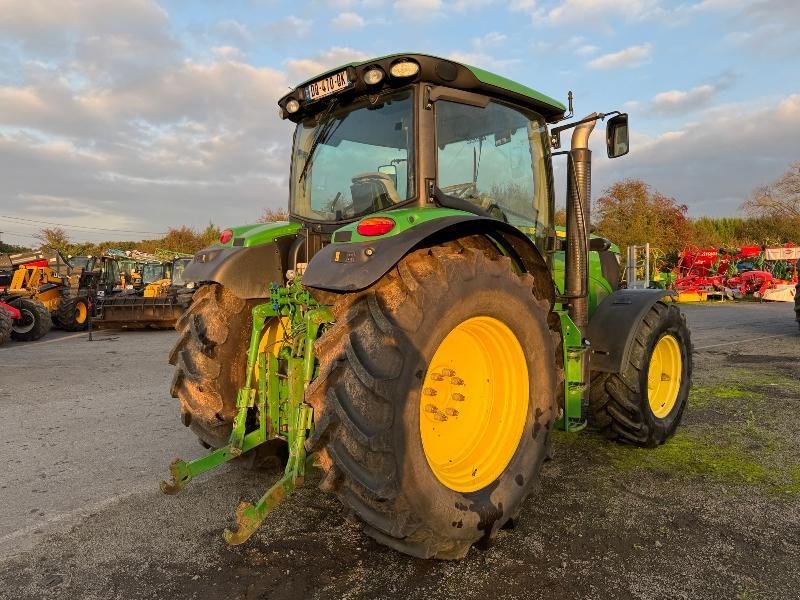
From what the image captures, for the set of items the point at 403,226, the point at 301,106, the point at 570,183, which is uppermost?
the point at 301,106

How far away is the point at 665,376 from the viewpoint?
4461mm

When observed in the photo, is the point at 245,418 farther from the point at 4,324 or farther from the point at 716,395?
the point at 4,324

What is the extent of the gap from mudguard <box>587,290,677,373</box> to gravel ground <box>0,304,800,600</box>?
68 cm

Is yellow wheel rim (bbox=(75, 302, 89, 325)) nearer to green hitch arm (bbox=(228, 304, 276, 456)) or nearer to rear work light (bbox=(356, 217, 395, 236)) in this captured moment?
green hitch arm (bbox=(228, 304, 276, 456))

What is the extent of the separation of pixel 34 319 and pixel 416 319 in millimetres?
12962

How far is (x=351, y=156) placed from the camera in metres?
3.36

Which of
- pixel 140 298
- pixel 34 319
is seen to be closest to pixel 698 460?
pixel 34 319

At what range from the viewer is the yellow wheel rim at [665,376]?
4375 mm

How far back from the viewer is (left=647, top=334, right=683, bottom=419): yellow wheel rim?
4375 millimetres

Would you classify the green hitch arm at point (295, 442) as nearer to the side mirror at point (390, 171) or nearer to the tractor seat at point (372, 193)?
the tractor seat at point (372, 193)

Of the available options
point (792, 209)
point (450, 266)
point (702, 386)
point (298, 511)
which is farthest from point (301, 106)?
point (792, 209)

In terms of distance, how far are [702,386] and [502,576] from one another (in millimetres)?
4855

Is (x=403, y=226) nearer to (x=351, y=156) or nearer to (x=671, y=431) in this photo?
(x=351, y=156)

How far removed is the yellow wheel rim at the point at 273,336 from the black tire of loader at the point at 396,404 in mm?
763
